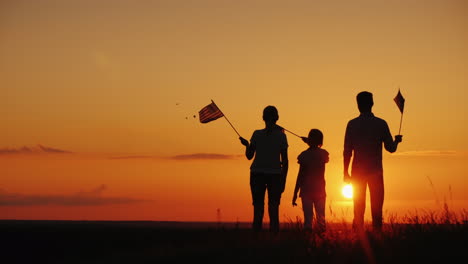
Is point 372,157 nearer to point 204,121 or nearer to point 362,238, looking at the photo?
point 362,238

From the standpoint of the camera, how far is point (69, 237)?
64.2 ft

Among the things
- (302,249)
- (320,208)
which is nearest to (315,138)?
(320,208)

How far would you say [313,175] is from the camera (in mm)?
16594

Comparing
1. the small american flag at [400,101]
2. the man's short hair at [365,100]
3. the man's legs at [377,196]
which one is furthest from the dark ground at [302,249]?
the small american flag at [400,101]

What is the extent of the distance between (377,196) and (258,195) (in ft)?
7.12

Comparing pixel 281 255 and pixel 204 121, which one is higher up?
pixel 204 121

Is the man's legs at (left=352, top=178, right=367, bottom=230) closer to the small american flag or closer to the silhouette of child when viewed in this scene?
the silhouette of child

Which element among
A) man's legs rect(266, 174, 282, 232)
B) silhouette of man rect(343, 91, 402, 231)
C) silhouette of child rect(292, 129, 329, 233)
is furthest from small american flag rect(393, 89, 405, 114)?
Answer: man's legs rect(266, 174, 282, 232)

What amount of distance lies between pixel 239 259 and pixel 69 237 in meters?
8.80

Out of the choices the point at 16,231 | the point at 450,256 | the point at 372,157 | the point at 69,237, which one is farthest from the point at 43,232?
the point at 450,256

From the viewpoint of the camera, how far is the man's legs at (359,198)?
14.3m

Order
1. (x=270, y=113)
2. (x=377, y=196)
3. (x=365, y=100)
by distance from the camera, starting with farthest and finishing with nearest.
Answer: (x=270, y=113) → (x=365, y=100) → (x=377, y=196)

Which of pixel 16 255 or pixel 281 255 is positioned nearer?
pixel 281 255

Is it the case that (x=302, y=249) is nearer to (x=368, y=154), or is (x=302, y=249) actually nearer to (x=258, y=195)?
(x=368, y=154)
